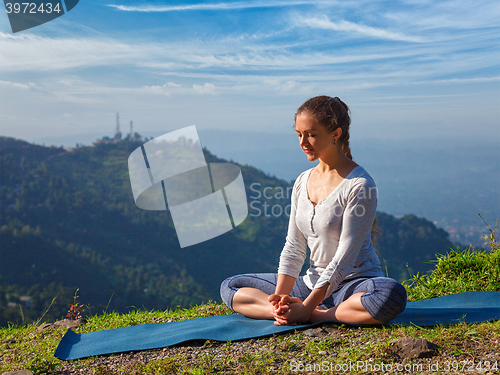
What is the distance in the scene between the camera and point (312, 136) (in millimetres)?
2590

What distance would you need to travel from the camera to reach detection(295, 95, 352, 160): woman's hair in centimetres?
257

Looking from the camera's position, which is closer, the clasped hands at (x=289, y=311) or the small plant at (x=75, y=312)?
the clasped hands at (x=289, y=311)

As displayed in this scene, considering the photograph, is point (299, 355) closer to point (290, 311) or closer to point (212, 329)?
point (290, 311)

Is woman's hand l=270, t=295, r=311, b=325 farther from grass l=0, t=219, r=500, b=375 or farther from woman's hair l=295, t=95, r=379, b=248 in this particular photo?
woman's hair l=295, t=95, r=379, b=248

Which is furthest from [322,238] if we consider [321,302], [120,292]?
[120,292]

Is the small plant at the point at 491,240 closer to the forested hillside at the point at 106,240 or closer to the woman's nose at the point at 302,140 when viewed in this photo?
the woman's nose at the point at 302,140

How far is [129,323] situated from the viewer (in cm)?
334

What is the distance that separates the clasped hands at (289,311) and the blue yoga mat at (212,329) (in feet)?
0.15

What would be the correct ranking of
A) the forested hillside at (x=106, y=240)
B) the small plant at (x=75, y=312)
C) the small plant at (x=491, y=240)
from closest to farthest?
the small plant at (x=75, y=312) → the small plant at (x=491, y=240) → the forested hillside at (x=106, y=240)

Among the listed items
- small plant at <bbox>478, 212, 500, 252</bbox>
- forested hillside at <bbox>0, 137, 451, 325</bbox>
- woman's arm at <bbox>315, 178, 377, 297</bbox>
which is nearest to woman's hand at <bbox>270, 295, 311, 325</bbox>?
woman's arm at <bbox>315, 178, 377, 297</bbox>

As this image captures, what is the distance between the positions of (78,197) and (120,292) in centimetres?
930

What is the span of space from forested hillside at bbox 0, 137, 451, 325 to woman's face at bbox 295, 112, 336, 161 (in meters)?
17.0

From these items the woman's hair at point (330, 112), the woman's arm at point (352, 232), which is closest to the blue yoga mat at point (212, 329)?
the woman's arm at point (352, 232)

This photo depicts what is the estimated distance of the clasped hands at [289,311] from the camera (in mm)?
2547
